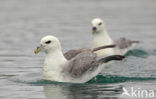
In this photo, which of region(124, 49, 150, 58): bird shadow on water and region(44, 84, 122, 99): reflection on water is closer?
region(44, 84, 122, 99): reflection on water

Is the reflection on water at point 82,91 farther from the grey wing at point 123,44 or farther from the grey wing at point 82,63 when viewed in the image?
the grey wing at point 123,44

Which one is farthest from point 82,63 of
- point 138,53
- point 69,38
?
point 69,38

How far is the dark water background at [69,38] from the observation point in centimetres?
1365

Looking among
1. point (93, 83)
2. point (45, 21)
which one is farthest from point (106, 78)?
point (45, 21)

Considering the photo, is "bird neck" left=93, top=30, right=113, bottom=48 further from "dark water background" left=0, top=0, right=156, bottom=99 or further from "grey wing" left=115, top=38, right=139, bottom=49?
"dark water background" left=0, top=0, right=156, bottom=99

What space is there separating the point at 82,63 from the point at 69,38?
7.33m

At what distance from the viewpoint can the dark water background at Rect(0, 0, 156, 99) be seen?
13.6m

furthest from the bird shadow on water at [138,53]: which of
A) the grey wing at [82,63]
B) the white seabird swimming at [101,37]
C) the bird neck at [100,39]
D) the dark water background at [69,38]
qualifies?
the grey wing at [82,63]

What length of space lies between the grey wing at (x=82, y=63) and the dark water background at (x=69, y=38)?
35cm

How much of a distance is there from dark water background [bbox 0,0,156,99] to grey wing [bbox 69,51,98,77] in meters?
0.35

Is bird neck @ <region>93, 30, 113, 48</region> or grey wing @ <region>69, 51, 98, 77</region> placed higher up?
bird neck @ <region>93, 30, 113, 48</region>

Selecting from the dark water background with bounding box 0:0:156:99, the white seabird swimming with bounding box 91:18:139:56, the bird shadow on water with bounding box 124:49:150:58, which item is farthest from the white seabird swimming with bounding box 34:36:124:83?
the bird shadow on water with bounding box 124:49:150:58

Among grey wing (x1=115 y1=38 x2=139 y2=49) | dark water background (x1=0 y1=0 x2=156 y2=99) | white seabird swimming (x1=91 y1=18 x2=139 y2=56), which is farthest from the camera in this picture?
grey wing (x1=115 y1=38 x2=139 y2=49)

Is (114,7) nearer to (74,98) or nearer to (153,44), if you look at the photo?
(153,44)
